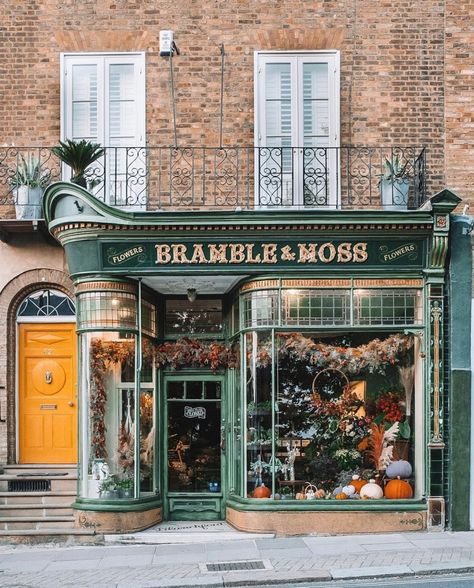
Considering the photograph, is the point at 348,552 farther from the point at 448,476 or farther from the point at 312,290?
the point at 312,290

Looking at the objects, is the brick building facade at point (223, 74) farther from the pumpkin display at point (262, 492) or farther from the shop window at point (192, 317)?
the pumpkin display at point (262, 492)

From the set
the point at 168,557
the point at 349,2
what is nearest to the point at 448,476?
the point at 168,557

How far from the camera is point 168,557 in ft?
43.7

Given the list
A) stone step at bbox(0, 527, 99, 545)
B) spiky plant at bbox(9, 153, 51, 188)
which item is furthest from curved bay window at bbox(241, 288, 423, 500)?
spiky plant at bbox(9, 153, 51, 188)

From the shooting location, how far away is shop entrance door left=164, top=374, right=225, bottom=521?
1577 cm

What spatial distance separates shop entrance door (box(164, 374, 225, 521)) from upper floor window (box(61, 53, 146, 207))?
3.02 meters

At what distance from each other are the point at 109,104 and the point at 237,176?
88.5 inches

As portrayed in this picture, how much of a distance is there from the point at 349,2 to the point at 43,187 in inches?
207

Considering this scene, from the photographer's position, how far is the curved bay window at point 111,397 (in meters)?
14.8

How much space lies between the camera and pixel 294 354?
49.0 feet

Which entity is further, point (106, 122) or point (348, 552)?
point (106, 122)

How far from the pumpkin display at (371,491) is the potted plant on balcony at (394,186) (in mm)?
3935

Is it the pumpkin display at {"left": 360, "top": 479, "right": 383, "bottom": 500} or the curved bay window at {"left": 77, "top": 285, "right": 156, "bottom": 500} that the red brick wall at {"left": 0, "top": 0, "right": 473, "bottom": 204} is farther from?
the pumpkin display at {"left": 360, "top": 479, "right": 383, "bottom": 500}

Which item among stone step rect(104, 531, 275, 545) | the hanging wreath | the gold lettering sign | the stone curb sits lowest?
stone step rect(104, 531, 275, 545)
